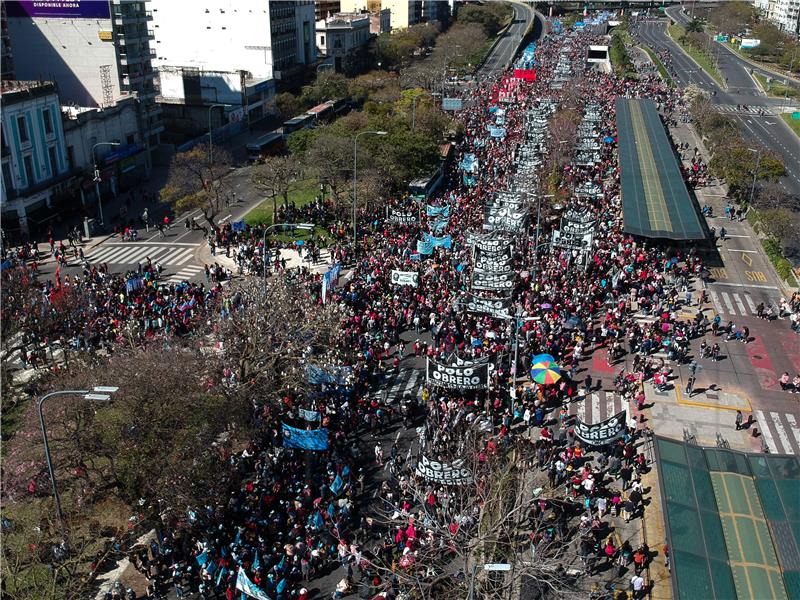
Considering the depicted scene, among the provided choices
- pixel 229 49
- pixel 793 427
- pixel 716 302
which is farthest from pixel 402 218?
pixel 229 49

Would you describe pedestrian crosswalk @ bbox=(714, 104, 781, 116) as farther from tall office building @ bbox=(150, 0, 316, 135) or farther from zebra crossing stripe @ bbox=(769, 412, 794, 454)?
zebra crossing stripe @ bbox=(769, 412, 794, 454)

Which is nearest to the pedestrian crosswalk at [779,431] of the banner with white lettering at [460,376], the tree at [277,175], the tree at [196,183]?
the banner with white lettering at [460,376]

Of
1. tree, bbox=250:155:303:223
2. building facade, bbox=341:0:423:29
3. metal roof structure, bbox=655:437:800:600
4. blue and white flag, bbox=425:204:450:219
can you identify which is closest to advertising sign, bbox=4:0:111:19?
tree, bbox=250:155:303:223

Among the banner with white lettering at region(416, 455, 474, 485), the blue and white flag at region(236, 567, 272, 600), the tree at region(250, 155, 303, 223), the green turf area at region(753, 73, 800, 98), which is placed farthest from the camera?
the green turf area at region(753, 73, 800, 98)

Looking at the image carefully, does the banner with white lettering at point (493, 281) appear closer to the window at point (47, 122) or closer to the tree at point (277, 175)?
the tree at point (277, 175)

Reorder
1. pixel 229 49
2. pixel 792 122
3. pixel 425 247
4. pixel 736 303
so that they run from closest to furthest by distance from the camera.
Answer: pixel 736 303
pixel 425 247
pixel 792 122
pixel 229 49

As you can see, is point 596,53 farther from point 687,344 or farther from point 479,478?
point 479,478

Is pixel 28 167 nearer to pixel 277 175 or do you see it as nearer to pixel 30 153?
pixel 30 153
